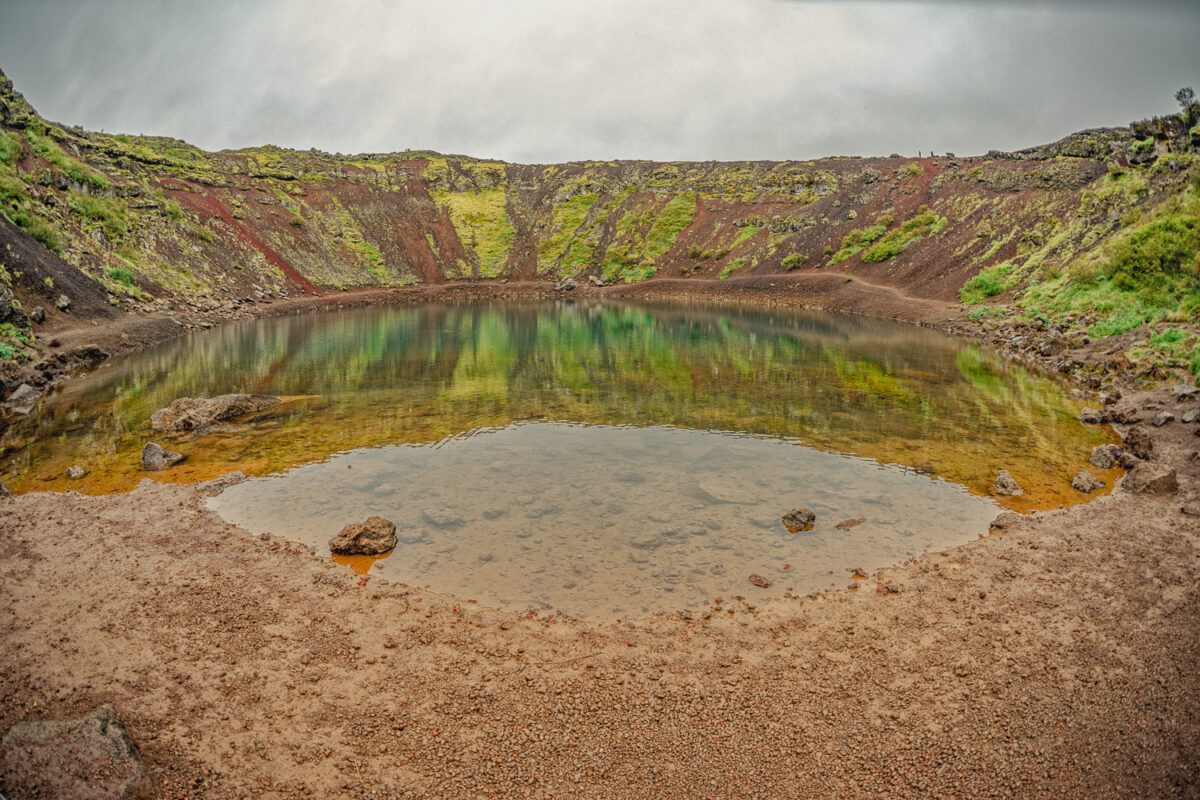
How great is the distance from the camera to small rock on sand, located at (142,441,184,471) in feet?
62.4

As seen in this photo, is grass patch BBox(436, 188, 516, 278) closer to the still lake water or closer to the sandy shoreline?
the still lake water

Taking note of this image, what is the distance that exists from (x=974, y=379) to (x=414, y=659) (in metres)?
32.6

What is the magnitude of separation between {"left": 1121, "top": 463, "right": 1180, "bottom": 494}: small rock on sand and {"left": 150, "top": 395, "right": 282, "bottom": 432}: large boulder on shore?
30.7 m

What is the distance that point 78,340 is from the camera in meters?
39.4

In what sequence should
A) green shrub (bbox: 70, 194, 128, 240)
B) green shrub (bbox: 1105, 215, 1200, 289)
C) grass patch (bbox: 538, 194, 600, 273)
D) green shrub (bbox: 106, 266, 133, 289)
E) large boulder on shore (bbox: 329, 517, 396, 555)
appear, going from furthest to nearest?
grass patch (bbox: 538, 194, 600, 273)
green shrub (bbox: 70, 194, 128, 240)
green shrub (bbox: 106, 266, 133, 289)
green shrub (bbox: 1105, 215, 1200, 289)
large boulder on shore (bbox: 329, 517, 396, 555)

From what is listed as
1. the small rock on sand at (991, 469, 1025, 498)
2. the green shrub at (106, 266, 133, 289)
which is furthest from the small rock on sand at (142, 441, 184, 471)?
the green shrub at (106, 266, 133, 289)

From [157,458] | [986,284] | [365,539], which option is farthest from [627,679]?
[986,284]

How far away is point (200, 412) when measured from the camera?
24141mm

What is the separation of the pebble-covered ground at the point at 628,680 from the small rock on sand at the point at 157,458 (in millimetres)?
5948

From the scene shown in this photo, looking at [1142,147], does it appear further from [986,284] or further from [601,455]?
[601,455]

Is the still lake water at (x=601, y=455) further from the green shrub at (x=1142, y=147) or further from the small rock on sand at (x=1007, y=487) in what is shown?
the green shrub at (x=1142, y=147)

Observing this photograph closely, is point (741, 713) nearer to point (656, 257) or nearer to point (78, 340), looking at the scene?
point (78, 340)

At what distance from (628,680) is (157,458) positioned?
17702mm

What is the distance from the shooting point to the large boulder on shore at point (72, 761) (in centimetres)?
664
